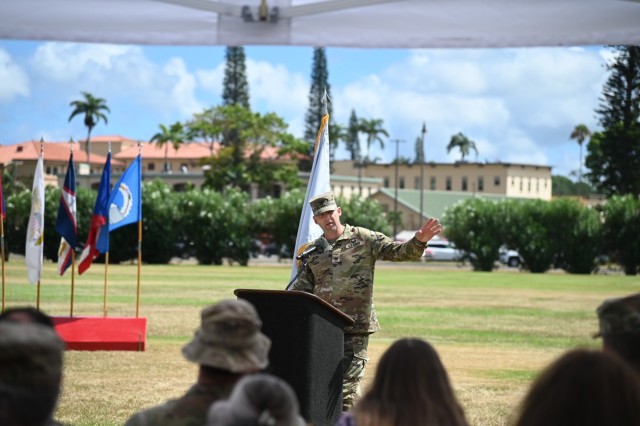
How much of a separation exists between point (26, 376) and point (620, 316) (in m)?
2.22

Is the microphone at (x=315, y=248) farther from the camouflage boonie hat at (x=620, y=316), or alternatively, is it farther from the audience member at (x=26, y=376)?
the audience member at (x=26, y=376)

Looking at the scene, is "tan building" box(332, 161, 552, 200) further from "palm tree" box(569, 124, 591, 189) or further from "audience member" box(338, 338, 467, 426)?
"audience member" box(338, 338, 467, 426)

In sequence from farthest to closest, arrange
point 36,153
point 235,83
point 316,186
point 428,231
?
point 36,153
point 235,83
point 316,186
point 428,231

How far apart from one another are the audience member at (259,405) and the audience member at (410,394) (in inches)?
29.1

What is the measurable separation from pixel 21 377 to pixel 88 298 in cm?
2840

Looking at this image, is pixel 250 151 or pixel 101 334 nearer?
pixel 101 334

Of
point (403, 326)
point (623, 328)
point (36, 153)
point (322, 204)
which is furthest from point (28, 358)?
point (36, 153)

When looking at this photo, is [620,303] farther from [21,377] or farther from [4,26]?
[4,26]

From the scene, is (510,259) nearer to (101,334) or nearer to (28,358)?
(101,334)

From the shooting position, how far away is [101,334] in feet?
56.6

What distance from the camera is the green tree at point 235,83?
121 meters

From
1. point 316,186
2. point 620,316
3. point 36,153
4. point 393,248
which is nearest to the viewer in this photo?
point 620,316

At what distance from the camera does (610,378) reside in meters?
3.01

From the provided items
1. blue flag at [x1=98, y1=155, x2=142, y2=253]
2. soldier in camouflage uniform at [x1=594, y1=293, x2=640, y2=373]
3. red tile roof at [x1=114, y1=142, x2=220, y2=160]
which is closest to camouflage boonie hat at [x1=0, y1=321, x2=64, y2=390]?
soldier in camouflage uniform at [x1=594, y1=293, x2=640, y2=373]
